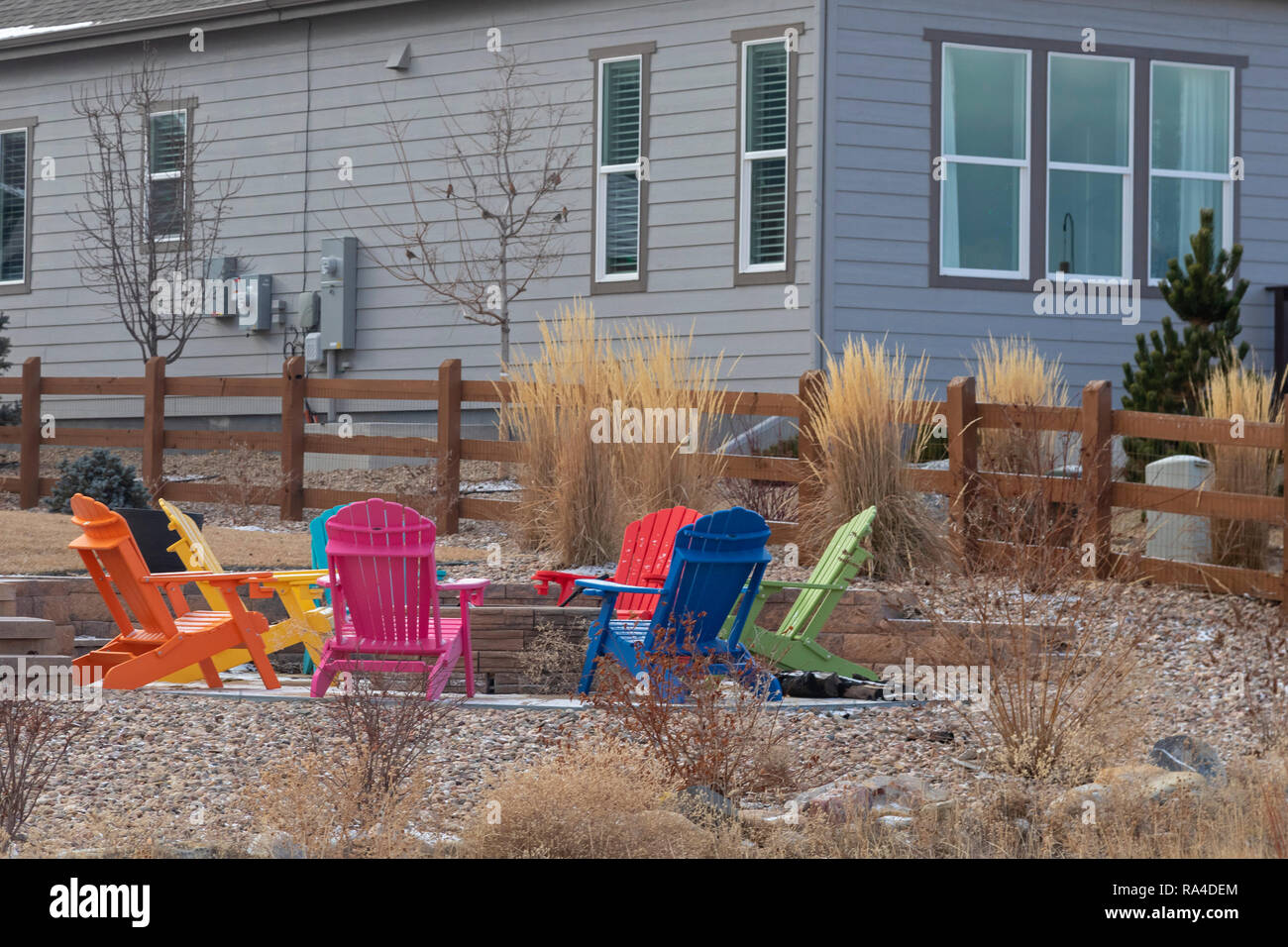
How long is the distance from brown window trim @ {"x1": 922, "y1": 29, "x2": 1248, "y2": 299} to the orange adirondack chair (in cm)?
789

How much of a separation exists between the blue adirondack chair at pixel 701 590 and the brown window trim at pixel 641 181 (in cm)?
714

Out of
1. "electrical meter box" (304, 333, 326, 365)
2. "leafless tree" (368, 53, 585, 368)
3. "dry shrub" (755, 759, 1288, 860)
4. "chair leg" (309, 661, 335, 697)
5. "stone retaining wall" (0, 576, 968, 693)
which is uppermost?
"leafless tree" (368, 53, 585, 368)

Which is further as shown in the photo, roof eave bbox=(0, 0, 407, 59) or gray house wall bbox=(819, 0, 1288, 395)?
roof eave bbox=(0, 0, 407, 59)

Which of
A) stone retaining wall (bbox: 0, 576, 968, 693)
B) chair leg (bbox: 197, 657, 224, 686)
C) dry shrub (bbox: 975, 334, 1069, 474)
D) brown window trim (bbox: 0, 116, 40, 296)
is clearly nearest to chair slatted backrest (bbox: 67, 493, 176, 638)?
chair leg (bbox: 197, 657, 224, 686)

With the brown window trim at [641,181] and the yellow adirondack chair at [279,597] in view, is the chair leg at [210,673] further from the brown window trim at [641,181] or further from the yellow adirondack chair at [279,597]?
the brown window trim at [641,181]

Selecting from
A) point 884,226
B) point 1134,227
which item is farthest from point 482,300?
point 1134,227

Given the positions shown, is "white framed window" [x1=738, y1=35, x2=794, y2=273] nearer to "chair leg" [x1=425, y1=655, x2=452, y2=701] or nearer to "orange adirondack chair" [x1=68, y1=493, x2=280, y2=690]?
"orange adirondack chair" [x1=68, y1=493, x2=280, y2=690]

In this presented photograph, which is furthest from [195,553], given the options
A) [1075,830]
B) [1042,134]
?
[1042,134]

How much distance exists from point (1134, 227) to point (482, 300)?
19.5 ft

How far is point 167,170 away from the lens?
16.2m

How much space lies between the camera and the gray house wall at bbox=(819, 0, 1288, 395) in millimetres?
12672

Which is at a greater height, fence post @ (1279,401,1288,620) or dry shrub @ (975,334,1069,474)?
dry shrub @ (975,334,1069,474)

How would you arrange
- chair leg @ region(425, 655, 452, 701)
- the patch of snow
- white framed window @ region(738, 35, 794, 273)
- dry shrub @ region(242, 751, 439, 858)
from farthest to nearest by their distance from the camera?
the patch of snow
white framed window @ region(738, 35, 794, 273)
chair leg @ region(425, 655, 452, 701)
dry shrub @ region(242, 751, 439, 858)

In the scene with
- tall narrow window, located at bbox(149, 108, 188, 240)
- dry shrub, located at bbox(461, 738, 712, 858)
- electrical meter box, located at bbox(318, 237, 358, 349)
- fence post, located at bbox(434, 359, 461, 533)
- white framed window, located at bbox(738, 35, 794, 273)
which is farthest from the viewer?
tall narrow window, located at bbox(149, 108, 188, 240)
